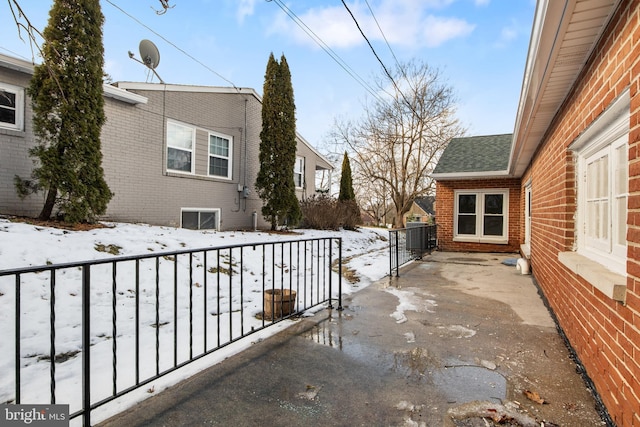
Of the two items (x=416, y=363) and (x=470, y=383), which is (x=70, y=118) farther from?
(x=470, y=383)

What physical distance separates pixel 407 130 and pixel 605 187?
18.8m

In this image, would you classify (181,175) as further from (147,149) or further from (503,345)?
(503,345)

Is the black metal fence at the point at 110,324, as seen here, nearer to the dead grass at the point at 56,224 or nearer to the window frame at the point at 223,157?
the dead grass at the point at 56,224

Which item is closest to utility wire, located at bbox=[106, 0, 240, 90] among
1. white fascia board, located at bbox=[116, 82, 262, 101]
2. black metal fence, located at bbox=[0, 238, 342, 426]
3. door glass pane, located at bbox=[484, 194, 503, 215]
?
white fascia board, located at bbox=[116, 82, 262, 101]

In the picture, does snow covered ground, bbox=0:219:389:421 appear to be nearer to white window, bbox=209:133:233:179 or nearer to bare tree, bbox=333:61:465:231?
white window, bbox=209:133:233:179

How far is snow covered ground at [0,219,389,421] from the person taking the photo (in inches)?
94.6

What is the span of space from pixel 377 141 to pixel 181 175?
574 inches

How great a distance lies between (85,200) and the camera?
21.0ft

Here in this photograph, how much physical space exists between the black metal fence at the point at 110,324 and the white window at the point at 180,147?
484 cm

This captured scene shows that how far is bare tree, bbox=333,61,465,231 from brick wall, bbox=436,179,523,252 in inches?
377

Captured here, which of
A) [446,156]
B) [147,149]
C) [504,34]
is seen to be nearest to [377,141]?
[446,156]

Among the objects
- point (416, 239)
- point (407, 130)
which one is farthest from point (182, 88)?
point (407, 130)

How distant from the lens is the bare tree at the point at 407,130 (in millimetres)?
19734

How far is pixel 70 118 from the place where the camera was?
625 centimetres
